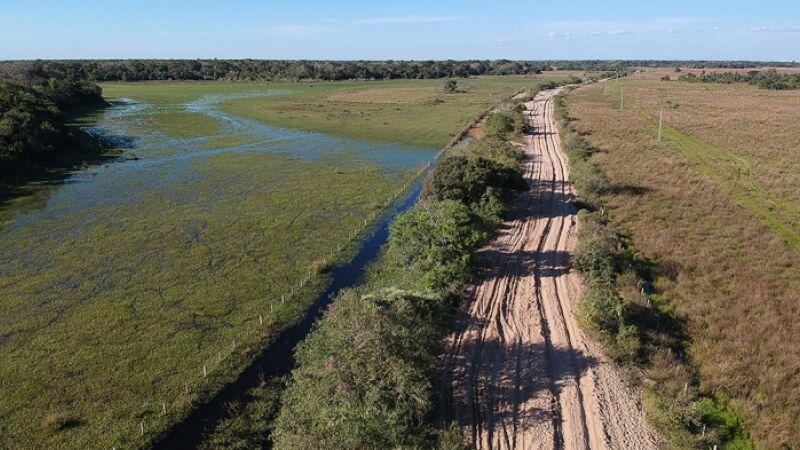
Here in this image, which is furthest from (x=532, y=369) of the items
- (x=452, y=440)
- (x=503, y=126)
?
(x=503, y=126)

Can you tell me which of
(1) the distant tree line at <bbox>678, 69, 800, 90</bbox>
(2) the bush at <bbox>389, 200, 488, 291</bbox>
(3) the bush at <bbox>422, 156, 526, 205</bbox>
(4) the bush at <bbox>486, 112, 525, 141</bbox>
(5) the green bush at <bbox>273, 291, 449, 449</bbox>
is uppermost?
(1) the distant tree line at <bbox>678, 69, 800, 90</bbox>

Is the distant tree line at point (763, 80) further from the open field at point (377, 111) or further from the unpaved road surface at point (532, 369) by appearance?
the unpaved road surface at point (532, 369)

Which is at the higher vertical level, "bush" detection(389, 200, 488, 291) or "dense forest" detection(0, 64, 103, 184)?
"dense forest" detection(0, 64, 103, 184)

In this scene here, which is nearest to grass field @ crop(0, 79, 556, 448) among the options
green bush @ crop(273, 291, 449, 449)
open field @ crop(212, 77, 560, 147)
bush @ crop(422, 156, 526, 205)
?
green bush @ crop(273, 291, 449, 449)

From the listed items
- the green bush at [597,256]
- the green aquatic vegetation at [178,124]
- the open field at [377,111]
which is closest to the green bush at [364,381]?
the green bush at [597,256]

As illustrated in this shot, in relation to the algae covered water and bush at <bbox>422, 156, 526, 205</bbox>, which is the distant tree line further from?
bush at <bbox>422, 156, 526, 205</bbox>

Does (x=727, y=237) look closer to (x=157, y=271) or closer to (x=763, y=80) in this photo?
(x=157, y=271)

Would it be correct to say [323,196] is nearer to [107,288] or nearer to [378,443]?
[107,288]
